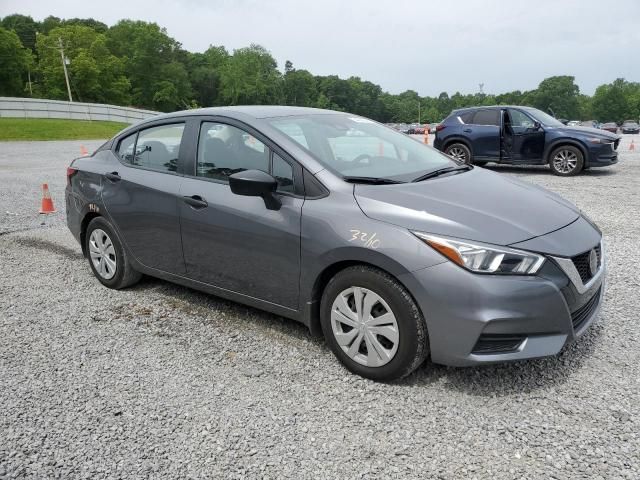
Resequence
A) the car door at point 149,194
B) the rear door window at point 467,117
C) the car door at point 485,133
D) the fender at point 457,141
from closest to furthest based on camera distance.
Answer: the car door at point 149,194, the car door at point 485,133, the fender at point 457,141, the rear door window at point 467,117

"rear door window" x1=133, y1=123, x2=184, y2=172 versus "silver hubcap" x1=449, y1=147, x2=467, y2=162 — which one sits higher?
"rear door window" x1=133, y1=123, x2=184, y2=172

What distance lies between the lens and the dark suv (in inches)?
475

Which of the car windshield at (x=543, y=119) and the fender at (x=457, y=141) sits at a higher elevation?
the car windshield at (x=543, y=119)

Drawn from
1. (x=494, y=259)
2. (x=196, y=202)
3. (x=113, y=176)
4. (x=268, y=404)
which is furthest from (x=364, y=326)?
(x=113, y=176)

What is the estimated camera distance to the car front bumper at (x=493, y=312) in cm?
277

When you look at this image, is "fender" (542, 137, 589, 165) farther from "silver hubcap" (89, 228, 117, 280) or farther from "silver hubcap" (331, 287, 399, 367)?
"silver hubcap" (331, 287, 399, 367)

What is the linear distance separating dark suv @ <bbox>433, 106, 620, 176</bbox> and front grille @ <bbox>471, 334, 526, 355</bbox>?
34.5ft

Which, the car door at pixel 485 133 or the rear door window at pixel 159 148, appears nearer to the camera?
the rear door window at pixel 159 148

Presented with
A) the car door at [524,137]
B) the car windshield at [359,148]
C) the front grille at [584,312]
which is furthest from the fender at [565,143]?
the front grille at [584,312]

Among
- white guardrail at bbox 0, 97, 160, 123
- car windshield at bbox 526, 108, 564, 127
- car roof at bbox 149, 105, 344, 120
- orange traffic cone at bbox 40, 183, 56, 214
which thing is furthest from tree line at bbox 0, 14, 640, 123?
car roof at bbox 149, 105, 344, 120

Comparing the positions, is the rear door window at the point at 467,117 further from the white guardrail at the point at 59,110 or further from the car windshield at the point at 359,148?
the white guardrail at the point at 59,110

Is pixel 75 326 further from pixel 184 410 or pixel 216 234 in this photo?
pixel 184 410

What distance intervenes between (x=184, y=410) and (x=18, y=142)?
1111 inches

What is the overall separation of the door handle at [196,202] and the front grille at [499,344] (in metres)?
2.10
